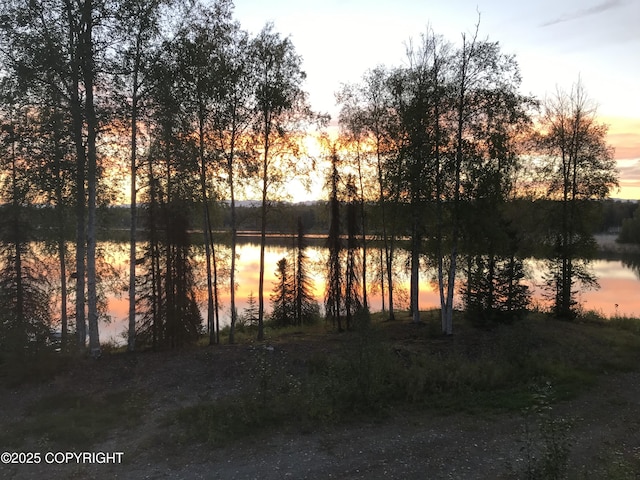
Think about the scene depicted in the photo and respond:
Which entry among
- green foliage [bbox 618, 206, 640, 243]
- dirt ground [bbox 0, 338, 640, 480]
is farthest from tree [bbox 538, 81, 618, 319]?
green foliage [bbox 618, 206, 640, 243]

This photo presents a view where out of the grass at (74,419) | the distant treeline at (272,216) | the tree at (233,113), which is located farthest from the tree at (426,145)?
the grass at (74,419)

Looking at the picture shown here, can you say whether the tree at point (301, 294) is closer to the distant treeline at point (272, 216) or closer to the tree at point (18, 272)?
the distant treeline at point (272, 216)

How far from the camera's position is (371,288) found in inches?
1042

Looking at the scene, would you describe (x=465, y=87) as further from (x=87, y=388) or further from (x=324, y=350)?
(x=87, y=388)

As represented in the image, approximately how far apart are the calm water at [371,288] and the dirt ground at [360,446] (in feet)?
32.8

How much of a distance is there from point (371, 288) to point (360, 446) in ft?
61.7

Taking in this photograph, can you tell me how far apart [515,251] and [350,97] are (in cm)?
1019

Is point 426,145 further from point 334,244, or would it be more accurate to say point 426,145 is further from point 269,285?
point 269,285

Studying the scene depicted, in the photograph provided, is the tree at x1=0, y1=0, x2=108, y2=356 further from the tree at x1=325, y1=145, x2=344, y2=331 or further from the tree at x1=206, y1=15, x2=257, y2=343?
the tree at x1=325, y1=145, x2=344, y2=331

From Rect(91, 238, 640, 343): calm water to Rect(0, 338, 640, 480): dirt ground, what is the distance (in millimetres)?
9989

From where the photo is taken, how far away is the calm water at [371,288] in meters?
21.0

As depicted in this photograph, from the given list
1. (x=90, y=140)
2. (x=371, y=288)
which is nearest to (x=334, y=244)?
(x=371, y=288)

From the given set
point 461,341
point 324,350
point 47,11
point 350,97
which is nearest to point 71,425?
point 324,350

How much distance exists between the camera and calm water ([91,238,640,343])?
69.0 ft
